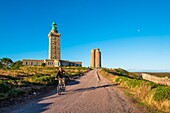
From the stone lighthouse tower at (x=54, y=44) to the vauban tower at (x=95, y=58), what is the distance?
4175 centimetres

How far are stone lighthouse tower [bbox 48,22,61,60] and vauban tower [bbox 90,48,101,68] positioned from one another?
137ft

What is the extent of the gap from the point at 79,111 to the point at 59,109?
1.00 m

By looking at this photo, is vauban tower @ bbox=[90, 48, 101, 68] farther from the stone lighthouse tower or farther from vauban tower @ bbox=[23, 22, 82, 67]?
the stone lighthouse tower

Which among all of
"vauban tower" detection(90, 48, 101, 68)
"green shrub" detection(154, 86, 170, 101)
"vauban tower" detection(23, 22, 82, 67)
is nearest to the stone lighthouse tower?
"vauban tower" detection(23, 22, 82, 67)

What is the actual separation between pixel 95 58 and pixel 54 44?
47.7 m

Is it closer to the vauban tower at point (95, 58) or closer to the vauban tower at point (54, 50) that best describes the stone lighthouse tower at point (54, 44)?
the vauban tower at point (54, 50)

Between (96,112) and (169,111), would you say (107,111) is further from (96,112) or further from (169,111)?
(169,111)

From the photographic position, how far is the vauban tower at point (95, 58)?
158562mm

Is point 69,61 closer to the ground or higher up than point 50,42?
closer to the ground

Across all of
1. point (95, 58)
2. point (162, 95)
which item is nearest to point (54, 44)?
point (95, 58)

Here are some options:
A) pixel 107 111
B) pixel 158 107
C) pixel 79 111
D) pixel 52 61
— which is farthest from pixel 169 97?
pixel 52 61

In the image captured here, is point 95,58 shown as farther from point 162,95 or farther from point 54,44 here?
point 162,95

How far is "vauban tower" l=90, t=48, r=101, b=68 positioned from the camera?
520 feet

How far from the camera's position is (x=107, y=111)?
859 centimetres
